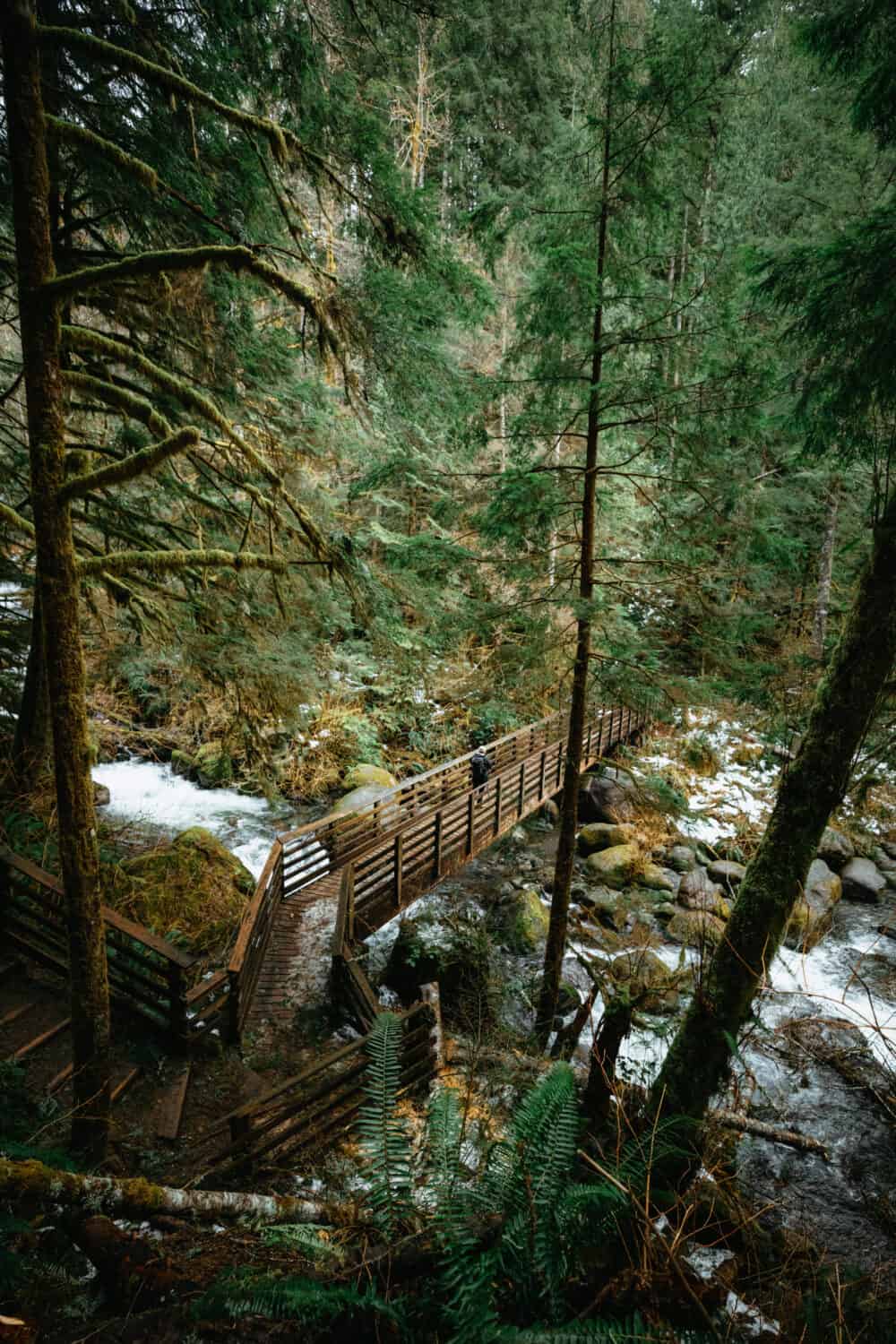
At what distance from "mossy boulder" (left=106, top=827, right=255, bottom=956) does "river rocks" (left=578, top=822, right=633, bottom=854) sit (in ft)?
25.4

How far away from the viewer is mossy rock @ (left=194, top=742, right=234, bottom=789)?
12.8 m

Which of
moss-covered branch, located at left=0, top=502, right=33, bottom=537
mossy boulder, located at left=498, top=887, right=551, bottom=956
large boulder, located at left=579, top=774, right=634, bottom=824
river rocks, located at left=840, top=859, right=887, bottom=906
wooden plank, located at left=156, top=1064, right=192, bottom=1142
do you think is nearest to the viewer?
moss-covered branch, located at left=0, top=502, right=33, bottom=537

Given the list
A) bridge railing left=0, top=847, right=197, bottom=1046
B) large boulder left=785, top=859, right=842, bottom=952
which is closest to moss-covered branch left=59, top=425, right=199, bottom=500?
bridge railing left=0, top=847, right=197, bottom=1046

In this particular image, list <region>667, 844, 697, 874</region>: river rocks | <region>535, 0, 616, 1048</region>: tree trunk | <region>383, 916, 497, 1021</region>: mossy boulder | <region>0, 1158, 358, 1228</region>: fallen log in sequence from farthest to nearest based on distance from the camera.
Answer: <region>667, 844, 697, 874</region>: river rocks → <region>383, 916, 497, 1021</region>: mossy boulder → <region>535, 0, 616, 1048</region>: tree trunk → <region>0, 1158, 358, 1228</region>: fallen log

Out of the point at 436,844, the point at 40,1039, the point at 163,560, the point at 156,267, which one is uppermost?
the point at 156,267

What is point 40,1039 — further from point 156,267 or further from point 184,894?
point 156,267

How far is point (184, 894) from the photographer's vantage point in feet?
24.2

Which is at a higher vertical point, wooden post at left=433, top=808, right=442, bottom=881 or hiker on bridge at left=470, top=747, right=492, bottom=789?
hiker on bridge at left=470, top=747, right=492, bottom=789

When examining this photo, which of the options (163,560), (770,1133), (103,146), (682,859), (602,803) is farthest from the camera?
(602,803)

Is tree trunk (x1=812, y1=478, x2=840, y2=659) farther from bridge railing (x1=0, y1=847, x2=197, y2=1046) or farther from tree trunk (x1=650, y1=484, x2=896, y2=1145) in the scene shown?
bridge railing (x1=0, y1=847, x2=197, y2=1046)

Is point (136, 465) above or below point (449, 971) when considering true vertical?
above

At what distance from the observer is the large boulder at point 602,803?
45.4 ft

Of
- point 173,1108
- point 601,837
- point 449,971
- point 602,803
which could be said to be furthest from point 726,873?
point 173,1108

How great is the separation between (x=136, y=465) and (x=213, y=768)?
11.5m
